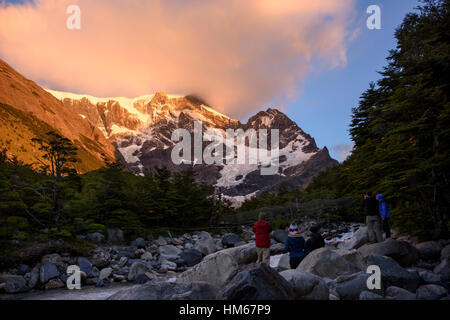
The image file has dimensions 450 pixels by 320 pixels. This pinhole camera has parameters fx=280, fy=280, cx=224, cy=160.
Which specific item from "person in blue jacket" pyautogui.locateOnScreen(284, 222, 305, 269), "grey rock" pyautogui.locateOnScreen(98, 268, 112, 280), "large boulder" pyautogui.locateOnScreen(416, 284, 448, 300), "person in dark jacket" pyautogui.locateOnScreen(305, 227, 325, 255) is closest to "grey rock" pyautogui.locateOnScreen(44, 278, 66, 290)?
"grey rock" pyautogui.locateOnScreen(98, 268, 112, 280)

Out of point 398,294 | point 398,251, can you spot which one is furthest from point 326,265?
point 398,251

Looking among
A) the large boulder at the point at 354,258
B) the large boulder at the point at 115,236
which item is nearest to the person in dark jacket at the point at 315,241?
the large boulder at the point at 354,258

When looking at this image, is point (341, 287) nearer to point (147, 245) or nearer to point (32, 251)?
point (32, 251)

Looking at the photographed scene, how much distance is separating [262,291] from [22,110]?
383ft

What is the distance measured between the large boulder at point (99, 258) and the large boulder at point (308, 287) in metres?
13.1

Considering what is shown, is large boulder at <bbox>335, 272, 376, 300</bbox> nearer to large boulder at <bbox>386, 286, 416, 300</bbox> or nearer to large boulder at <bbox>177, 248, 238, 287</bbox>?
large boulder at <bbox>386, 286, 416, 300</bbox>

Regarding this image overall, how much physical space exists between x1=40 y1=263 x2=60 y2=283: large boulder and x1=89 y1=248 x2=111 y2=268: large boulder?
2.61m

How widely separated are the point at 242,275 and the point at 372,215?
8358 millimetres

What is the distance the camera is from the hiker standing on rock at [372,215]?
11008mm

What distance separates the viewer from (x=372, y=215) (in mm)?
11305

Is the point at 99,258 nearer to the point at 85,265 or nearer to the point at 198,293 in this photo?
the point at 85,265

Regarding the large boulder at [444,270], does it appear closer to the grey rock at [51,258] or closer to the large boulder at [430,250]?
the large boulder at [430,250]

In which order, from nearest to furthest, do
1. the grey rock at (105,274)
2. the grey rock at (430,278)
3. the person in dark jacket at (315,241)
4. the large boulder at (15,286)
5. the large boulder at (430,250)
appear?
the grey rock at (430,278) → the person in dark jacket at (315,241) → the large boulder at (430,250) → the large boulder at (15,286) → the grey rock at (105,274)
